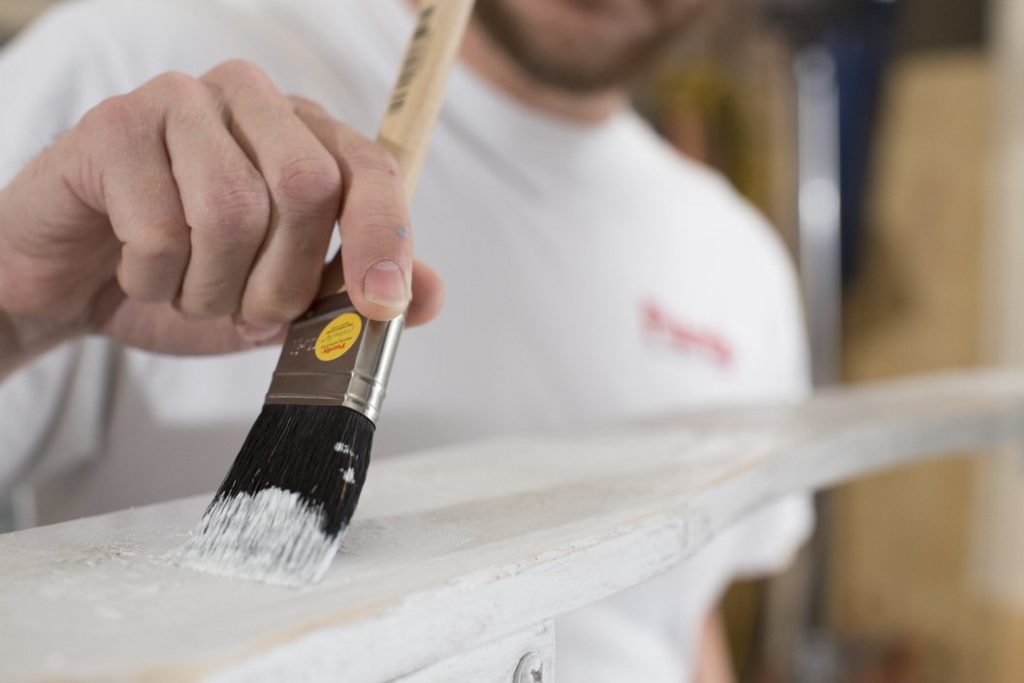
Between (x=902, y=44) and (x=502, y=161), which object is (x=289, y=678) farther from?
(x=902, y=44)

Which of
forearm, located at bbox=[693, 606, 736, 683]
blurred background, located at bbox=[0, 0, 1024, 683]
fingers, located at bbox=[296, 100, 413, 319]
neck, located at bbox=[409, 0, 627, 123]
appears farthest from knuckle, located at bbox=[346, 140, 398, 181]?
blurred background, located at bbox=[0, 0, 1024, 683]

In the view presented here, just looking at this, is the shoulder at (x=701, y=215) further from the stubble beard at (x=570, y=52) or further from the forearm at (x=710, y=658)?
the forearm at (x=710, y=658)

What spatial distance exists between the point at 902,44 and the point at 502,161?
2.70 feet

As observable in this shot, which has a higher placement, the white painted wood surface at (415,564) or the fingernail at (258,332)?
the fingernail at (258,332)

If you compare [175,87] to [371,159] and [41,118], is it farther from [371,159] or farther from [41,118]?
[41,118]

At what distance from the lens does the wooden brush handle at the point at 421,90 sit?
36cm

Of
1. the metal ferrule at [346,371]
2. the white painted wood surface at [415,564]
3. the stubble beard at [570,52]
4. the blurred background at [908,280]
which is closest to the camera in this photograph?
the white painted wood surface at [415,564]

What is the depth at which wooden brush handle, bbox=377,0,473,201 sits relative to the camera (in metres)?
0.36

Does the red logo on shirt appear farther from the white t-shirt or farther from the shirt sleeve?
the shirt sleeve

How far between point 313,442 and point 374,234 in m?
0.07

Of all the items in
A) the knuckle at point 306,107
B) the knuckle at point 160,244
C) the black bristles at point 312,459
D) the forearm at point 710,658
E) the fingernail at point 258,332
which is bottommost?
the forearm at point 710,658

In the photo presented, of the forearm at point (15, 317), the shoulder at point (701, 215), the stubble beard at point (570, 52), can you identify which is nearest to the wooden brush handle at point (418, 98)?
the forearm at point (15, 317)

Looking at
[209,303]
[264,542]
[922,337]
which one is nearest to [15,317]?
[209,303]

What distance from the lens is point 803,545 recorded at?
134 centimetres
